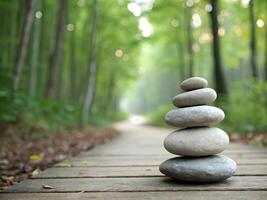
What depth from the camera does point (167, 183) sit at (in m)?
2.80

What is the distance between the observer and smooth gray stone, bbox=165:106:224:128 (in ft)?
9.67

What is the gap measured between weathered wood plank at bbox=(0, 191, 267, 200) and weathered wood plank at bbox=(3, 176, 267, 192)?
0.11 meters

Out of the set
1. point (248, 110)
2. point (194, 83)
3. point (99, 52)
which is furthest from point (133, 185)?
point (99, 52)

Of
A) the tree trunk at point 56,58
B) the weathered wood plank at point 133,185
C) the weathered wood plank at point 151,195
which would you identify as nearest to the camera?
the weathered wood plank at point 151,195

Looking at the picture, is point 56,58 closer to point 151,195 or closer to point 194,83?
point 194,83

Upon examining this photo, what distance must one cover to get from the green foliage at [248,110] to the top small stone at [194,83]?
19.9 ft

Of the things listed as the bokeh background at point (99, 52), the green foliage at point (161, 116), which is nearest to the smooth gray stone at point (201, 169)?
the bokeh background at point (99, 52)

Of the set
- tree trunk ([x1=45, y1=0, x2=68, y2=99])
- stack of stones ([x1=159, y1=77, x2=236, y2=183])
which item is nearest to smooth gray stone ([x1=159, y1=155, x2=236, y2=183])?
stack of stones ([x1=159, y1=77, x2=236, y2=183])

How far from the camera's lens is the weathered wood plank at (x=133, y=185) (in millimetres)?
2582

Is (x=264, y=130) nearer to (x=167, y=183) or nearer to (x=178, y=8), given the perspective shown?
(x=167, y=183)

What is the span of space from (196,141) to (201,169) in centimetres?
26

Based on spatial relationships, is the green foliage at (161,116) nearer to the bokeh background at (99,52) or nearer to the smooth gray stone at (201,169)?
the bokeh background at (99,52)

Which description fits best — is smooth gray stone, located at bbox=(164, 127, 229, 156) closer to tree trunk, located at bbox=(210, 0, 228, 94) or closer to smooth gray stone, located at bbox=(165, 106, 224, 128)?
smooth gray stone, located at bbox=(165, 106, 224, 128)

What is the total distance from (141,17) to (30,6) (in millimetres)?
11222
